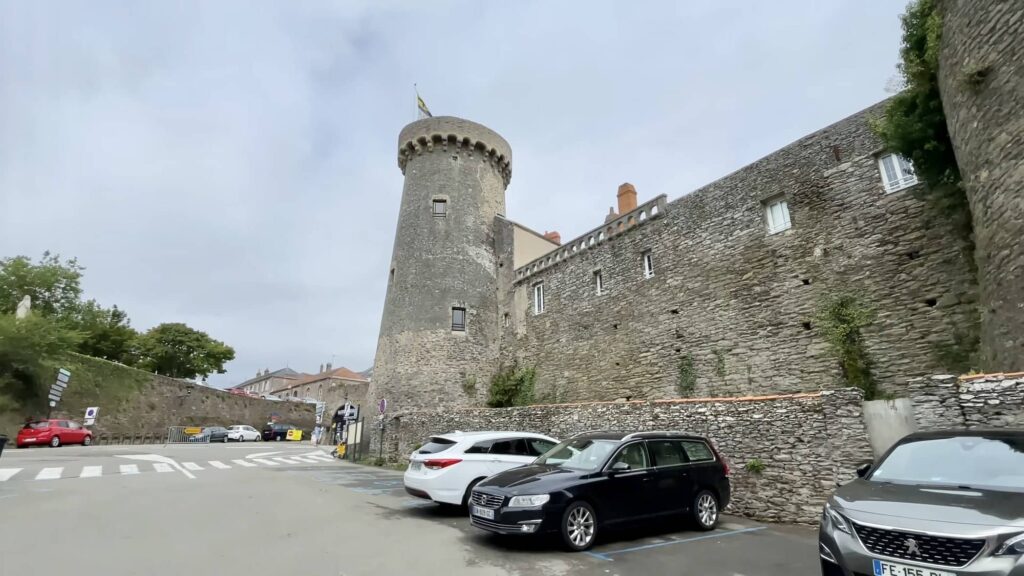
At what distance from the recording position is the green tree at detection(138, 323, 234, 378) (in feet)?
147

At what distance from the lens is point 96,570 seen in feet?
16.1

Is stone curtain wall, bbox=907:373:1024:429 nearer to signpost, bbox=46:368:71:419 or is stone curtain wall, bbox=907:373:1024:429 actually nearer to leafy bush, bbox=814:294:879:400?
leafy bush, bbox=814:294:879:400

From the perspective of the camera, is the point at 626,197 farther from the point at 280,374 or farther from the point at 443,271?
the point at 280,374

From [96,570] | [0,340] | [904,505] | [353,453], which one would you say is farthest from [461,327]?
[0,340]

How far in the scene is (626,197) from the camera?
20.4 m

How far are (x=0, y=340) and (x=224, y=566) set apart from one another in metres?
30.0

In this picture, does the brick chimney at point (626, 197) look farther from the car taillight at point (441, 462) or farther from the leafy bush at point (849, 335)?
the car taillight at point (441, 462)

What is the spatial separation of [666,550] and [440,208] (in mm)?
19589

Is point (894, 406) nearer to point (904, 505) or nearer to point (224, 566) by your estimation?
point (904, 505)

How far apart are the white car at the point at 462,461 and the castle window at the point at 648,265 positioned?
862 cm

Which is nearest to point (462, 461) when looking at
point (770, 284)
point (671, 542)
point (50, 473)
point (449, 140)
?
point (671, 542)

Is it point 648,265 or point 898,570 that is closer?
point 898,570

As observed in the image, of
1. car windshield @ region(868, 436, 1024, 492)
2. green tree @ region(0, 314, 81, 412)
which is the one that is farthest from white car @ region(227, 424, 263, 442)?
car windshield @ region(868, 436, 1024, 492)

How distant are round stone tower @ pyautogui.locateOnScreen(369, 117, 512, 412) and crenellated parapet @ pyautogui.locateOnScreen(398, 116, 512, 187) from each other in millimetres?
50
